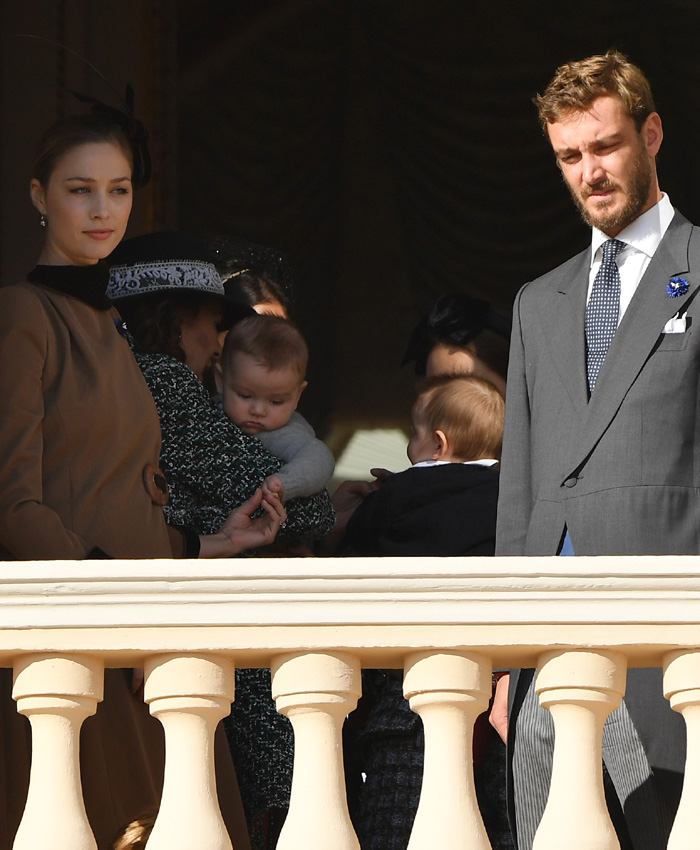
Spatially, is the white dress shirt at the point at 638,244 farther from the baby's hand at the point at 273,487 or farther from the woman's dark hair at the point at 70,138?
the woman's dark hair at the point at 70,138

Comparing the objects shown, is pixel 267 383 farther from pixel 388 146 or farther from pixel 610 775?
pixel 388 146

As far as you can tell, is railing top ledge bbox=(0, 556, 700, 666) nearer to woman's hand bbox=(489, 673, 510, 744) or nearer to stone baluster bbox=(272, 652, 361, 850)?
stone baluster bbox=(272, 652, 361, 850)

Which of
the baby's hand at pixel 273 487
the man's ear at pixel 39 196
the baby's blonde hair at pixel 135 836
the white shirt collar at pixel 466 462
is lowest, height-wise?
the baby's blonde hair at pixel 135 836

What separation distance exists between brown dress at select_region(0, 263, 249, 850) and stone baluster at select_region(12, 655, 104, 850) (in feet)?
1.94

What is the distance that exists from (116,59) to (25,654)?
13.4 feet

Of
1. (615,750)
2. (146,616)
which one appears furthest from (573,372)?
→ (146,616)

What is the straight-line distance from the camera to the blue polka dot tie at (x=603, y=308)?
8.60ft

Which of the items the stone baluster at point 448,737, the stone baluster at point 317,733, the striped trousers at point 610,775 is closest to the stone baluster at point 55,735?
the stone baluster at point 317,733

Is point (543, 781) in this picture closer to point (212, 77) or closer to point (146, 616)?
point (146, 616)

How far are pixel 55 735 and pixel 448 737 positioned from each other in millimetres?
475

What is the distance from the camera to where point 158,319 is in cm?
329

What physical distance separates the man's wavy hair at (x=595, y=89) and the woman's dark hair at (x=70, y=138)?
0.80 m

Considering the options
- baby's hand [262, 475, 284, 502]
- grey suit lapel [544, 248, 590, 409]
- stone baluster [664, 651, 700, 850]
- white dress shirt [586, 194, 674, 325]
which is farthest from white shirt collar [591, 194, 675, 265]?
stone baluster [664, 651, 700, 850]

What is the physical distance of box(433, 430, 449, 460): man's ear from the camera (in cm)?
339
